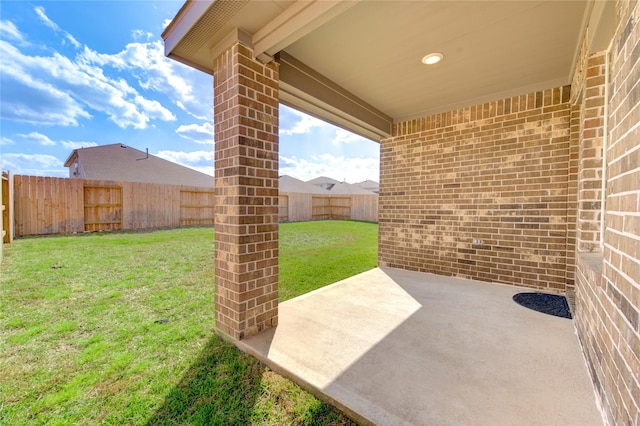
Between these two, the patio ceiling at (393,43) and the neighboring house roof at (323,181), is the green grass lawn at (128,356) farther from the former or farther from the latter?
the neighboring house roof at (323,181)

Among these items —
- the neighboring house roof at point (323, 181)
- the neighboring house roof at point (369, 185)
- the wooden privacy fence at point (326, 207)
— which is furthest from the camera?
the neighboring house roof at point (323, 181)

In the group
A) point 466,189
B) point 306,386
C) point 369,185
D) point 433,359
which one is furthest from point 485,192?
point 369,185

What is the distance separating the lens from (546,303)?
327 centimetres

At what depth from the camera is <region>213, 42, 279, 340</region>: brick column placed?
228 centimetres

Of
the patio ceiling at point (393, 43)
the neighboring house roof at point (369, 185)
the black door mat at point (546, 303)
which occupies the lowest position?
the black door mat at point (546, 303)

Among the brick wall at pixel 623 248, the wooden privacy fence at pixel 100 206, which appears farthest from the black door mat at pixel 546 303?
the wooden privacy fence at pixel 100 206

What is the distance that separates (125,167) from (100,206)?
8673mm

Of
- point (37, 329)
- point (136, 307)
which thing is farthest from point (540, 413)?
point (37, 329)

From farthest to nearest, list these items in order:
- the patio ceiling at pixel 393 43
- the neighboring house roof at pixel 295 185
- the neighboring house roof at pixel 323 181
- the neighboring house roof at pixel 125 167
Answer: the neighboring house roof at pixel 323 181
the neighboring house roof at pixel 295 185
the neighboring house roof at pixel 125 167
the patio ceiling at pixel 393 43

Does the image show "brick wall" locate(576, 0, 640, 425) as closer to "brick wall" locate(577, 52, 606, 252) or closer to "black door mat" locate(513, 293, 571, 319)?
"brick wall" locate(577, 52, 606, 252)

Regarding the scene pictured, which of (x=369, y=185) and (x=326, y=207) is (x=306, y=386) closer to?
(x=326, y=207)

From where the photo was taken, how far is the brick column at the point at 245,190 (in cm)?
228

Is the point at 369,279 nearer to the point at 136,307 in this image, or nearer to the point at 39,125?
the point at 136,307

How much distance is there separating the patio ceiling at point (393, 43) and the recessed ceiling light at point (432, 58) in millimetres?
59
